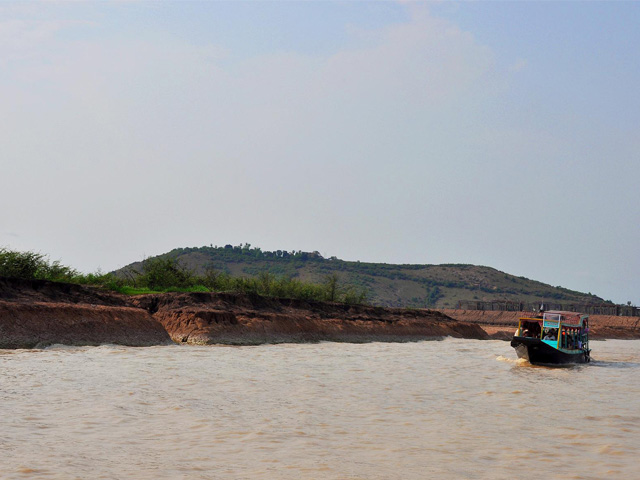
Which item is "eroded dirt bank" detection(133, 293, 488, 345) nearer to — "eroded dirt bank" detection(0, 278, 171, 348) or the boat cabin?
"eroded dirt bank" detection(0, 278, 171, 348)

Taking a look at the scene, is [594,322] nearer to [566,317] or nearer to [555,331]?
[566,317]

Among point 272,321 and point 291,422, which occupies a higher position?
point 272,321

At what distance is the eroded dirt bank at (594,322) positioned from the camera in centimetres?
8000

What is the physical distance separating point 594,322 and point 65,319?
83373 mm

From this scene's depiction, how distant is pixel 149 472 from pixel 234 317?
1050 inches

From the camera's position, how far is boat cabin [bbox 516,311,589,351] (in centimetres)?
3294

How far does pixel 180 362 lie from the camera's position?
75.0ft

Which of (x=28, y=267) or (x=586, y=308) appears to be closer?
(x=28, y=267)

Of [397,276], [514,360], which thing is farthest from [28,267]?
[397,276]

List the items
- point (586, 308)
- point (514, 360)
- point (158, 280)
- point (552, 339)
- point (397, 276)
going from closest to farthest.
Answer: point (552, 339), point (514, 360), point (158, 280), point (586, 308), point (397, 276)

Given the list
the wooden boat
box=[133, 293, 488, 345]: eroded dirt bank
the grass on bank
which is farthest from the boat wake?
the grass on bank

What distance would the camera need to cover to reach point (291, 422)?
505 inches

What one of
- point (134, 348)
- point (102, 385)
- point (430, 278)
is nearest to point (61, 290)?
point (134, 348)

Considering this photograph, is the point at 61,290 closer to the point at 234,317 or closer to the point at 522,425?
the point at 234,317
